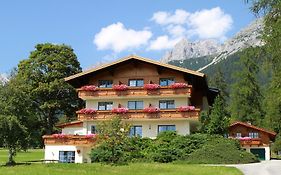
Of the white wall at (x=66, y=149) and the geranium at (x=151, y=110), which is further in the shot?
the geranium at (x=151, y=110)

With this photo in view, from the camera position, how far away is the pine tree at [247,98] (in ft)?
222

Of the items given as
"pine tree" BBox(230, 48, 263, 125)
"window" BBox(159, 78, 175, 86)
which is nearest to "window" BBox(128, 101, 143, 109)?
"window" BBox(159, 78, 175, 86)

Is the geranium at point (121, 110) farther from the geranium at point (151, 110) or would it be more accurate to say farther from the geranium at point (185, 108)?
the geranium at point (185, 108)

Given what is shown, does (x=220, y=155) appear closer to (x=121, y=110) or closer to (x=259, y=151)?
(x=121, y=110)

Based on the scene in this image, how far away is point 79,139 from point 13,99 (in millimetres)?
7218

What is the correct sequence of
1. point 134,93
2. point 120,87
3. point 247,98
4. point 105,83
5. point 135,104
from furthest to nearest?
point 247,98
point 105,83
point 135,104
point 120,87
point 134,93

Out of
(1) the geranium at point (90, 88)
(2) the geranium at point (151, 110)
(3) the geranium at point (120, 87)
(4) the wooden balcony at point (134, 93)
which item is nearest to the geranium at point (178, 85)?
(4) the wooden balcony at point (134, 93)

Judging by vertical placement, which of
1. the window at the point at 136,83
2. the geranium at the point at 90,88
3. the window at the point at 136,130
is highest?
the window at the point at 136,83

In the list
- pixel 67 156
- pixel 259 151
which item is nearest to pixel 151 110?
pixel 67 156

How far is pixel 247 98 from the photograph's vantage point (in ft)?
225

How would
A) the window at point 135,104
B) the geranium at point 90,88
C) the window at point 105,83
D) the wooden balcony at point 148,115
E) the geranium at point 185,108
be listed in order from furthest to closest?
the window at point 105,83, the window at point 135,104, the geranium at point 90,88, the wooden balcony at point 148,115, the geranium at point 185,108

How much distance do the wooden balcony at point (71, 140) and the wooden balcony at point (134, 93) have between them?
16.5 ft

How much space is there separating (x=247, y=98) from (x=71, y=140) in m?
37.5

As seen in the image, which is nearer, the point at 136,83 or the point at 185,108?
the point at 185,108
